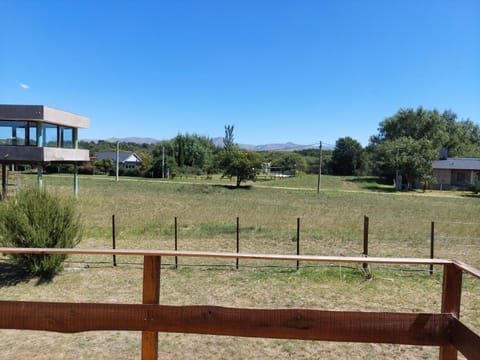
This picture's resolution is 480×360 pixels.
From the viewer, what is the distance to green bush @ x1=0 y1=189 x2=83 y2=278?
19.2ft

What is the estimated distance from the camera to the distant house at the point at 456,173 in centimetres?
3472

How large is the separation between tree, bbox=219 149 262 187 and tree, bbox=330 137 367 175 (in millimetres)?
28065

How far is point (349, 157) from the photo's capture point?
182ft

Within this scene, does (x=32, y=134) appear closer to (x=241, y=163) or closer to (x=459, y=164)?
(x=241, y=163)

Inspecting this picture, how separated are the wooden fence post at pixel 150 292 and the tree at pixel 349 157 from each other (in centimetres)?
5625

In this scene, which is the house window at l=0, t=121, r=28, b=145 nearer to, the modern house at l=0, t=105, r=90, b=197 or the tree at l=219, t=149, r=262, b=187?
the modern house at l=0, t=105, r=90, b=197

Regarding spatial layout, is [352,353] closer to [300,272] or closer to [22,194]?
[300,272]

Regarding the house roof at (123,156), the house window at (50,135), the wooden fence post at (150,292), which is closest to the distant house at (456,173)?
the house window at (50,135)

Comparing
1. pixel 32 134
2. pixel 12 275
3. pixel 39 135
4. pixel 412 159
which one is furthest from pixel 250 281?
pixel 412 159

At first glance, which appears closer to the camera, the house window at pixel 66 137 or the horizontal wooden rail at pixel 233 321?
the horizontal wooden rail at pixel 233 321

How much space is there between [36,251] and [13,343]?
2.34m

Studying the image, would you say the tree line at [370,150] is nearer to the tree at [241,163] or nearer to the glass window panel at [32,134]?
the tree at [241,163]

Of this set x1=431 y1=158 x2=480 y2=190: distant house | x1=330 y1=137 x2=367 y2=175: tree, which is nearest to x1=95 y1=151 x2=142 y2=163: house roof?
x1=330 y1=137 x2=367 y2=175: tree

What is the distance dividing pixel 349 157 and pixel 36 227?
53819 mm
